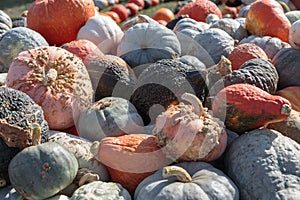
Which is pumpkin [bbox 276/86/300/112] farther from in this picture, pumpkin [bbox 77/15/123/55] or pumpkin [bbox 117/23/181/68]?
pumpkin [bbox 77/15/123/55]

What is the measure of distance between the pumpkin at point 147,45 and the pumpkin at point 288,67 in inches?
28.9

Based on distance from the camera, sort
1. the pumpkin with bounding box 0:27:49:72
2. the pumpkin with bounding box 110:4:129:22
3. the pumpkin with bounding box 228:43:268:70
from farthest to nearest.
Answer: the pumpkin with bounding box 110:4:129:22
the pumpkin with bounding box 0:27:49:72
the pumpkin with bounding box 228:43:268:70

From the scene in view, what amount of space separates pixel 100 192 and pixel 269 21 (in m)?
2.42

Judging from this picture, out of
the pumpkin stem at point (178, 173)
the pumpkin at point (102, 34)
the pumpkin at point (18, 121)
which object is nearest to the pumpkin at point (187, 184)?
the pumpkin stem at point (178, 173)

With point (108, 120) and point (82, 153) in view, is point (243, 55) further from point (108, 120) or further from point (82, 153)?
point (82, 153)

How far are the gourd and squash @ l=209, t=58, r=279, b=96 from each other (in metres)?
0.89

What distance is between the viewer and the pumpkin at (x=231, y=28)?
393 centimetres

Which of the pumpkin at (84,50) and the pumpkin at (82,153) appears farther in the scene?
the pumpkin at (84,50)

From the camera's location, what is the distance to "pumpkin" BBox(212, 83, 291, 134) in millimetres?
2297

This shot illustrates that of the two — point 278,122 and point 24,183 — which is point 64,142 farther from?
point 278,122

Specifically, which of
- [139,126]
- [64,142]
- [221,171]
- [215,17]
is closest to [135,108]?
[139,126]

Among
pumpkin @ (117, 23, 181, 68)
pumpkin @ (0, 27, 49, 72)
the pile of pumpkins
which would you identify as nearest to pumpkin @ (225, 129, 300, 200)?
the pile of pumpkins

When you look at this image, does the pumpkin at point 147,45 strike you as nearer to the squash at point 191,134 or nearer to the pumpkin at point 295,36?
the pumpkin at point 295,36

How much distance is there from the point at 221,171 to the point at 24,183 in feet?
3.19
